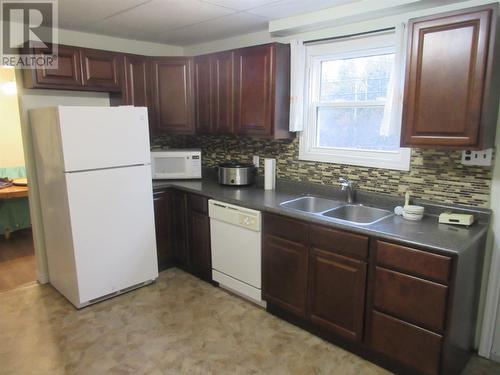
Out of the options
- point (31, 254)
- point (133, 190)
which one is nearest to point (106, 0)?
point (133, 190)

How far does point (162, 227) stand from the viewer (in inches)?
135

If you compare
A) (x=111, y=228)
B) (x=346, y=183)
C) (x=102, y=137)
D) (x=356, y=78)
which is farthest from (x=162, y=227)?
(x=356, y=78)

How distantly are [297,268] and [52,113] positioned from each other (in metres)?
2.09

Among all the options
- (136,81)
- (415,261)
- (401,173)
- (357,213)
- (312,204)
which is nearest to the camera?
(415,261)

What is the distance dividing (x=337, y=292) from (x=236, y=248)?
93 cm

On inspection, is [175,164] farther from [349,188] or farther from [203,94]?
[349,188]

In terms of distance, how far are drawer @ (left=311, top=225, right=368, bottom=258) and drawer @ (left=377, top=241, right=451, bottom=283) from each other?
0.10 metres

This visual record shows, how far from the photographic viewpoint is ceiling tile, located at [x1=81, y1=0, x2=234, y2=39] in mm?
2464

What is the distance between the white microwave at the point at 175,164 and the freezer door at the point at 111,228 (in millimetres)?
444

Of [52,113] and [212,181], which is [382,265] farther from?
[52,113]

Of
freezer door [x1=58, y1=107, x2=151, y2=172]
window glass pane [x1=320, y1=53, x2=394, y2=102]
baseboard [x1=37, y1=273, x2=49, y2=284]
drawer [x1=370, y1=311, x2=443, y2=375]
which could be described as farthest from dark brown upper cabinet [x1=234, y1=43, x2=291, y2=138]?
baseboard [x1=37, y1=273, x2=49, y2=284]

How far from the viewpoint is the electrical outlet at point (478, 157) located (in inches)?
81.4

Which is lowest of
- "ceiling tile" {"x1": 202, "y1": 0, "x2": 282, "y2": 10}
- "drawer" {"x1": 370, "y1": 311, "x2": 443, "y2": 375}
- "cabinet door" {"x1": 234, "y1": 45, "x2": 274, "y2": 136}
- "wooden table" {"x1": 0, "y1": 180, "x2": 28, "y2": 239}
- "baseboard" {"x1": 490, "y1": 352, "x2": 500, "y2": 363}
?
"baseboard" {"x1": 490, "y1": 352, "x2": 500, "y2": 363}

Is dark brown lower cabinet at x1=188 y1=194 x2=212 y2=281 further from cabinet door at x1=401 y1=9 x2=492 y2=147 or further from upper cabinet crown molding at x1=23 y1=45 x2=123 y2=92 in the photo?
cabinet door at x1=401 y1=9 x2=492 y2=147
